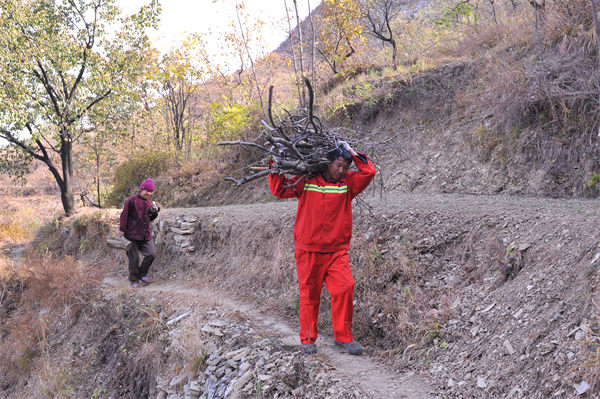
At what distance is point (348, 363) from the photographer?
14.3 ft

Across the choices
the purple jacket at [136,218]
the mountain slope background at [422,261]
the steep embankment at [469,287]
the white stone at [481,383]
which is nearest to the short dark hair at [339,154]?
the mountain slope background at [422,261]

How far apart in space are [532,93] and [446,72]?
346 cm

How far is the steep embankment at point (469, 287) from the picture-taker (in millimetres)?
3205

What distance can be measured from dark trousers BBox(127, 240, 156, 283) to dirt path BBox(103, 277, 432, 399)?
174cm

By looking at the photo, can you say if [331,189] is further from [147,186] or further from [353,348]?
[147,186]

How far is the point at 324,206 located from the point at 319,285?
787 millimetres

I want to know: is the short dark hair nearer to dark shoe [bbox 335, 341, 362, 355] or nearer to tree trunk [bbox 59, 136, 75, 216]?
dark shoe [bbox 335, 341, 362, 355]

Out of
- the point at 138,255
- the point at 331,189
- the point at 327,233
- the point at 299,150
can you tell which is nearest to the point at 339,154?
the point at 331,189

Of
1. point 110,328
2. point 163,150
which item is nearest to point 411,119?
point 110,328

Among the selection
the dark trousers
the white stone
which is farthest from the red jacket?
the dark trousers

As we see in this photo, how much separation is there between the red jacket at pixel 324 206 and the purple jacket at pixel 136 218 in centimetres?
469

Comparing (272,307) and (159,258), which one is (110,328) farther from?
(272,307)

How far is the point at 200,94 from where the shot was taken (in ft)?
63.9

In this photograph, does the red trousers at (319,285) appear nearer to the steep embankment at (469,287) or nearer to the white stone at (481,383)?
the steep embankment at (469,287)
